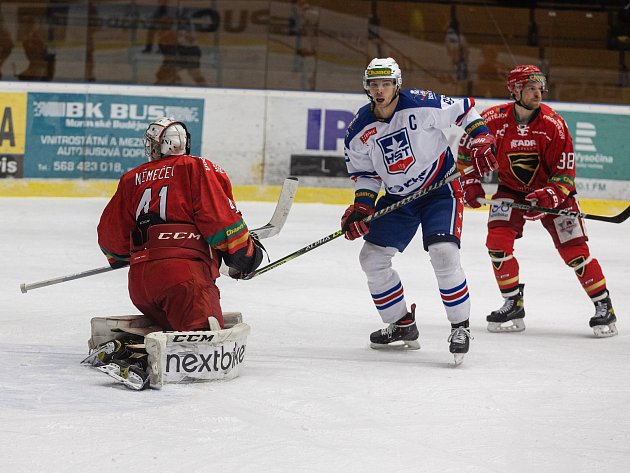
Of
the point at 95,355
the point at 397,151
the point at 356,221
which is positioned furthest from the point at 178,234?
the point at 397,151

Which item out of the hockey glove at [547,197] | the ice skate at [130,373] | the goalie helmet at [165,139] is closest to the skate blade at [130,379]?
the ice skate at [130,373]

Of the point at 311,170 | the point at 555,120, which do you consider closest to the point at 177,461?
the point at 555,120

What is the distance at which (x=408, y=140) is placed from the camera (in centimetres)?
374

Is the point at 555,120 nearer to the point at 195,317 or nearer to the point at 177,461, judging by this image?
the point at 195,317

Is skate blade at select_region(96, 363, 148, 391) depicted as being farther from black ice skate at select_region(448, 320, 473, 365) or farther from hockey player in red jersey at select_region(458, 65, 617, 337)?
hockey player in red jersey at select_region(458, 65, 617, 337)

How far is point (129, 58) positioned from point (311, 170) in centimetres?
174

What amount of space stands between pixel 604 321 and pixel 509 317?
383 mm

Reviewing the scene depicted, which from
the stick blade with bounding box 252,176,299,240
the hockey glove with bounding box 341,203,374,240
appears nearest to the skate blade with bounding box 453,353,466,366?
the hockey glove with bounding box 341,203,374,240

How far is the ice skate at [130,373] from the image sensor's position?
119 inches

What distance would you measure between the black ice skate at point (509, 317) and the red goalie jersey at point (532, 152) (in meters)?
0.47

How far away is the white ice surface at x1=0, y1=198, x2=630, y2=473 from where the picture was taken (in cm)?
247

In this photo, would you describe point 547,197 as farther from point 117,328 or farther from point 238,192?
point 238,192

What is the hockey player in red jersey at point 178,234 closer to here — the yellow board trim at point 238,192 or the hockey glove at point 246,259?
the hockey glove at point 246,259

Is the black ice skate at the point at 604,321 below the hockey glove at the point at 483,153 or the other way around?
below
